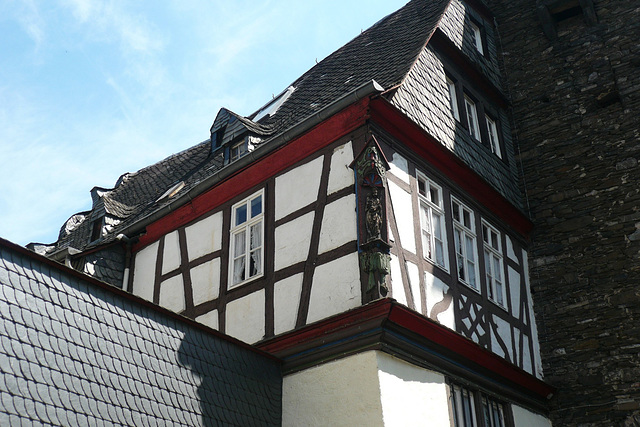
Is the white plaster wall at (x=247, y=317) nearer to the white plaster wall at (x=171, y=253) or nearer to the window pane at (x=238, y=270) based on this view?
the window pane at (x=238, y=270)

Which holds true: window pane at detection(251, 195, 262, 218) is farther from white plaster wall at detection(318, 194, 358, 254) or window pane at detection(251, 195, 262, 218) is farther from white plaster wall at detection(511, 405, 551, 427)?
white plaster wall at detection(511, 405, 551, 427)

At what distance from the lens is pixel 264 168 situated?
11.8 meters

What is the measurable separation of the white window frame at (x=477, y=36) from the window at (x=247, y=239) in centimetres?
661

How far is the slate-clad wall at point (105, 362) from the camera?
711cm

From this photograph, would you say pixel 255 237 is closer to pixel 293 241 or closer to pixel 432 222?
pixel 293 241

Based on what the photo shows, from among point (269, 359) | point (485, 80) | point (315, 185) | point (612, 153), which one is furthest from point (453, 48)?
point (269, 359)

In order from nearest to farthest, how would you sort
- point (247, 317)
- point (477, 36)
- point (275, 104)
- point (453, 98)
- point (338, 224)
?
point (338, 224)
point (247, 317)
point (453, 98)
point (275, 104)
point (477, 36)

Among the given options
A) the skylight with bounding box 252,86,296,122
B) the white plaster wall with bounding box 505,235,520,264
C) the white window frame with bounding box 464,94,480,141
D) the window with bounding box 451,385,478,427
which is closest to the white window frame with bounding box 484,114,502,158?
the white window frame with bounding box 464,94,480,141

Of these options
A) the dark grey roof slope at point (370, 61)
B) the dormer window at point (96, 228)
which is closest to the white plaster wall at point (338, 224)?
the dark grey roof slope at point (370, 61)

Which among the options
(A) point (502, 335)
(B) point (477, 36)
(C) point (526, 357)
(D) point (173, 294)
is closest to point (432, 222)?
(A) point (502, 335)

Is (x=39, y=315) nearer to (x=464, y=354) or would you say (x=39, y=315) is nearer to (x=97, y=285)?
(x=97, y=285)

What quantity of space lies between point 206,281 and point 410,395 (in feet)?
13.4

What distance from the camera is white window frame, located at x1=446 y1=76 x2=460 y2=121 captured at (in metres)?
13.2

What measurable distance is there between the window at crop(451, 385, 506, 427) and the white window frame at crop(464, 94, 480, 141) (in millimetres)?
5062
